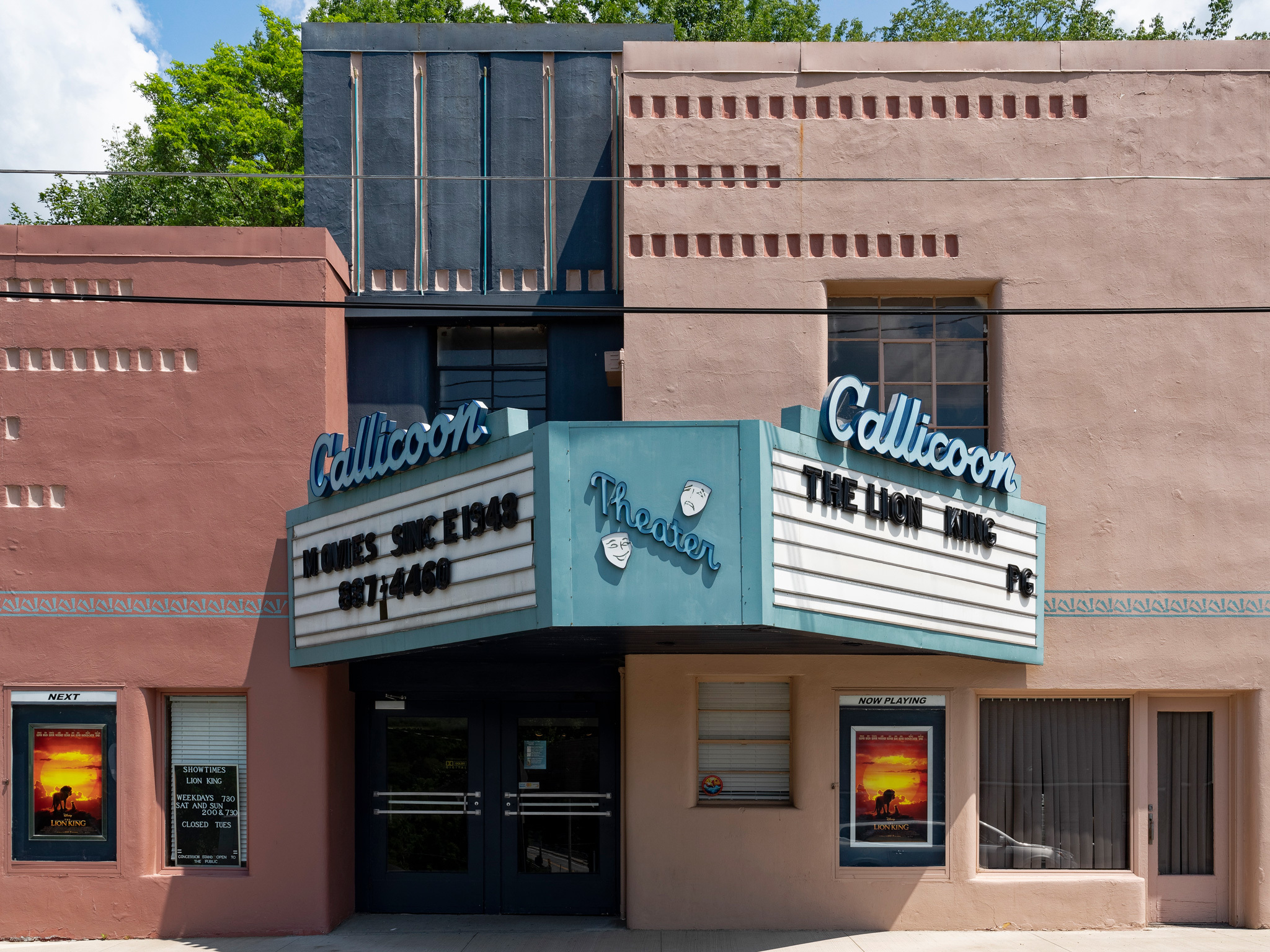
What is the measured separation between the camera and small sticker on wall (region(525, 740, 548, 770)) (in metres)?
13.6

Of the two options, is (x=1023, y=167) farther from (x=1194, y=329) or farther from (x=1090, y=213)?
(x=1194, y=329)

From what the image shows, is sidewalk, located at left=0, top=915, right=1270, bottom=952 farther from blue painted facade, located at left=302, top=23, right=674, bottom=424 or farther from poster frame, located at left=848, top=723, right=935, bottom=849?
blue painted facade, located at left=302, top=23, right=674, bottom=424

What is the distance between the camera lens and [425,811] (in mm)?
13641

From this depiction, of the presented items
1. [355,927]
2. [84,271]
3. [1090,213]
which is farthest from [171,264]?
[1090,213]

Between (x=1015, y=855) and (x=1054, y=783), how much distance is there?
953mm

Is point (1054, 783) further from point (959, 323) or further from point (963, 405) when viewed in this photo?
point (959, 323)

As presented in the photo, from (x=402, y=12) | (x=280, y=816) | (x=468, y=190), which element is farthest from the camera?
(x=402, y=12)

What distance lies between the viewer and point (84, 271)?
13.1 m

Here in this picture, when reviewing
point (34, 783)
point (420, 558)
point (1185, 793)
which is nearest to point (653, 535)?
point (420, 558)

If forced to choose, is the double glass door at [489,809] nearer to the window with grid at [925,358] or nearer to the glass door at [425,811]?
the glass door at [425,811]

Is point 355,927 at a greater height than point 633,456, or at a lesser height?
lesser

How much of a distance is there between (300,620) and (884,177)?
8513 millimetres

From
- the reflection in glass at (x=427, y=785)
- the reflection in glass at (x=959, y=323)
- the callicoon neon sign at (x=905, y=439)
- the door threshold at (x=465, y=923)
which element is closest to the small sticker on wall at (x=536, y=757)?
the reflection in glass at (x=427, y=785)

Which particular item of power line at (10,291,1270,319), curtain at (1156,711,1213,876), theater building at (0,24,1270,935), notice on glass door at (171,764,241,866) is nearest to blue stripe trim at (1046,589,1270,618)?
theater building at (0,24,1270,935)
